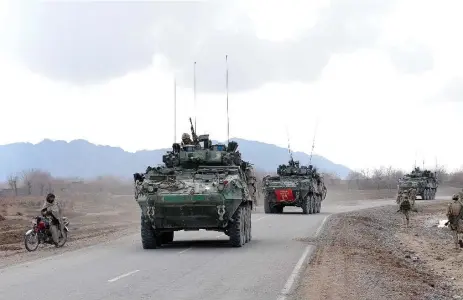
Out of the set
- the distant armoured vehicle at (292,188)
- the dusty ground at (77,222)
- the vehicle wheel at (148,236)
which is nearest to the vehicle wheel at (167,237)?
the vehicle wheel at (148,236)

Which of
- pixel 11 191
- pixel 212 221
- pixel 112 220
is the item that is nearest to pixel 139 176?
pixel 212 221

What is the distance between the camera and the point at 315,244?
67.9 ft

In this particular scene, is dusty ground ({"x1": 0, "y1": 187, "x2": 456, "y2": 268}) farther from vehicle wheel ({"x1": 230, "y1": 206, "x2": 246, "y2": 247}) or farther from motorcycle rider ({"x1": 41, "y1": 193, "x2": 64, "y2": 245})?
vehicle wheel ({"x1": 230, "y1": 206, "x2": 246, "y2": 247})

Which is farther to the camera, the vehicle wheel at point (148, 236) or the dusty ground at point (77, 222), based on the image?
the dusty ground at point (77, 222)

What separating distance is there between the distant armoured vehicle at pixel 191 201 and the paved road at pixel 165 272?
523 millimetres

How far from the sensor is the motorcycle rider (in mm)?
21178

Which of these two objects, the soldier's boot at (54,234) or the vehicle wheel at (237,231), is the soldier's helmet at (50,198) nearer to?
the soldier's boot at (54,234)

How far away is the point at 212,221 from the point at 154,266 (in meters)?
4.39

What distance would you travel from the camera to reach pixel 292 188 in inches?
1532

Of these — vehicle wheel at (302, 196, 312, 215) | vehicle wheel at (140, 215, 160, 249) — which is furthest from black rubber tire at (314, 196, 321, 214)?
vehicle wheel at (140, 215, 160, 249)

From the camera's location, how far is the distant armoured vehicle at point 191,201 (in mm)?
19344

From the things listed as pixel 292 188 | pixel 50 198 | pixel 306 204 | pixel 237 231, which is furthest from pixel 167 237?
pixel 306 204

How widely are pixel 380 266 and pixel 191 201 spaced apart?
5.24 metres

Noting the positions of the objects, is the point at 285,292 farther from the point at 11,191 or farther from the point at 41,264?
the point at 11,191
